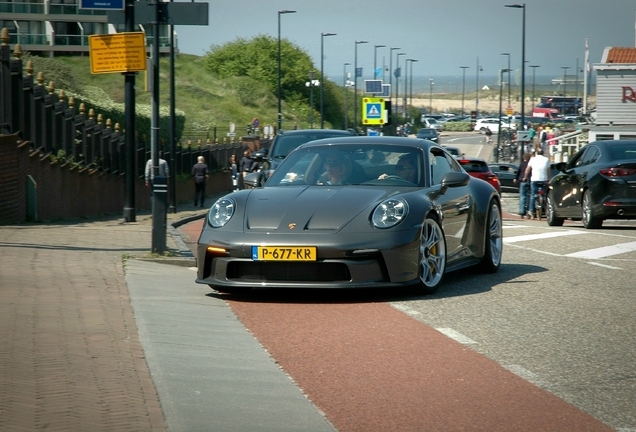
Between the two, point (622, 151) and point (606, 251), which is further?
point (622, 151)

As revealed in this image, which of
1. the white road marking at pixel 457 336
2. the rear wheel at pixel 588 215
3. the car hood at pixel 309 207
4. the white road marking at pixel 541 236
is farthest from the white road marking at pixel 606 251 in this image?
the white road marking at pixel 457 336

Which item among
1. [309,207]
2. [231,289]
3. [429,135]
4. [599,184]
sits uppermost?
[309,207]

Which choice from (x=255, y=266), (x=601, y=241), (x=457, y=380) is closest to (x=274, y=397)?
(x=457, y=380)

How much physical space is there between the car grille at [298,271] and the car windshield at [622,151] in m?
10.4

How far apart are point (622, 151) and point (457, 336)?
1152 cm

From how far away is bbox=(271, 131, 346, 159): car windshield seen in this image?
798 inches

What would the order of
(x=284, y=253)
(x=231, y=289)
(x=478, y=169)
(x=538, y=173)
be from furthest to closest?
(x=478, y=169) < (x=538, y=173) < (x=231, y=289) < (x=284, y=253)

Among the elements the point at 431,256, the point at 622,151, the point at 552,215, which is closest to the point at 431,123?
the point at 552,215

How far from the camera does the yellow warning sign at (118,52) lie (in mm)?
16516

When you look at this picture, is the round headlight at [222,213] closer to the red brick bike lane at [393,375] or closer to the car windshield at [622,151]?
the red brick bike lane at [393,375]

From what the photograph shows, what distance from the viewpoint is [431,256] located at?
8.70m

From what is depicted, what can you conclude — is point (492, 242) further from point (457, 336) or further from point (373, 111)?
point (373, 111)

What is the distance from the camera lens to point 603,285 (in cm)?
934

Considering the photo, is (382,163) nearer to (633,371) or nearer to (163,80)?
(633,371)
